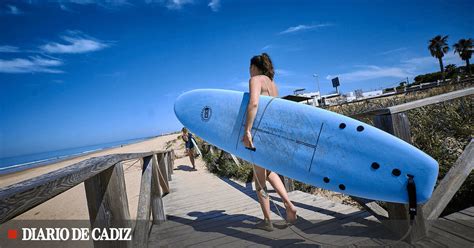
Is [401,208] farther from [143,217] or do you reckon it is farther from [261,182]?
[143,217]

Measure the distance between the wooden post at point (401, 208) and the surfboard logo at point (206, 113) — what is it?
188 cm

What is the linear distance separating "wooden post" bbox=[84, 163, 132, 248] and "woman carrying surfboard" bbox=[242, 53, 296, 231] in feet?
4.04

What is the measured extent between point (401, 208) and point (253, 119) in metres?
1.49

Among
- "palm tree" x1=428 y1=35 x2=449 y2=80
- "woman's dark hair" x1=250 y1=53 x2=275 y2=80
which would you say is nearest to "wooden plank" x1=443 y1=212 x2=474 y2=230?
"woman's dark hair" x1=250 y1=53 x2=275 y2=80

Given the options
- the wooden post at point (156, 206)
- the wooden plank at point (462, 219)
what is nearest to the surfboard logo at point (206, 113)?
the wooden post at point (156, 206)

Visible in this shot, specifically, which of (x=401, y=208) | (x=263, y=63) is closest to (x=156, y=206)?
(x=263, y=63)

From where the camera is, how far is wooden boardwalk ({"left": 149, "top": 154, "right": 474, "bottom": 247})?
2.11 m

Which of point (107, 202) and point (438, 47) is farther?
point (438, 47)

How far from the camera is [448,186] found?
2062 mm

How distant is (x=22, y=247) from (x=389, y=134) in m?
5.70

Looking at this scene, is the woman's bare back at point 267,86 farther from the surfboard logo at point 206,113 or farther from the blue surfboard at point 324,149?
the surfboard logo at point 206,113

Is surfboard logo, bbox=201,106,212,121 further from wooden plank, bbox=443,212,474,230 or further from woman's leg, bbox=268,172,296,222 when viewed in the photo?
wooden plank, bbox=443,212,474,230

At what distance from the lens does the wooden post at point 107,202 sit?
139 cm

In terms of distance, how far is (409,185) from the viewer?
5.78ft
